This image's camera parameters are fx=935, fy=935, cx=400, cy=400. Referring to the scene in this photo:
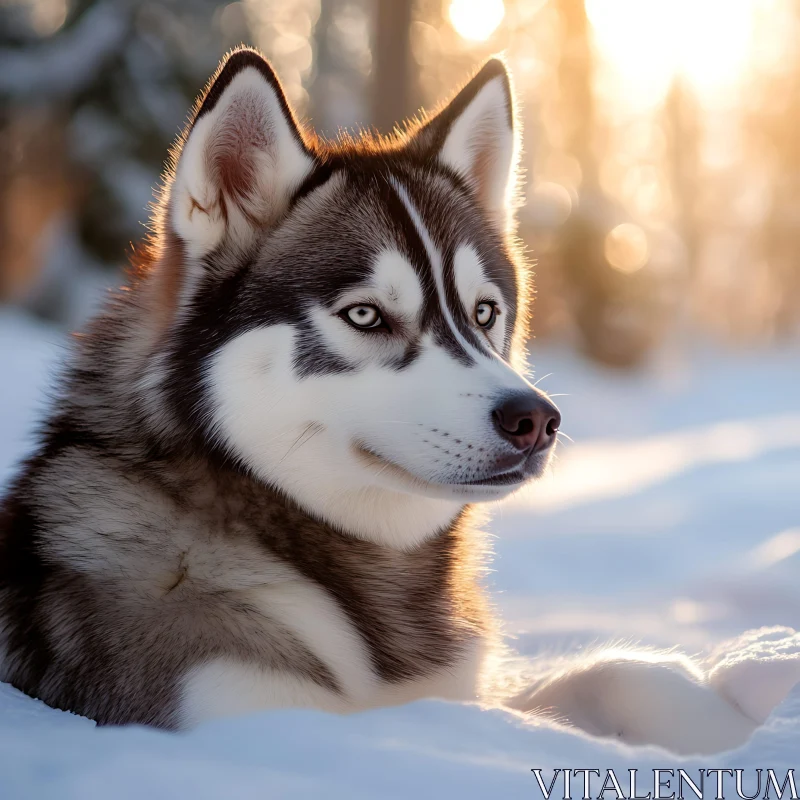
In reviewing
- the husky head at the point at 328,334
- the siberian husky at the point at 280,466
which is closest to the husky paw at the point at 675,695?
the siberian husky at the point at 280,466

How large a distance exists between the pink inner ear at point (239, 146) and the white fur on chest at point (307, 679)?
1.04m

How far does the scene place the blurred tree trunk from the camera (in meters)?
8.90

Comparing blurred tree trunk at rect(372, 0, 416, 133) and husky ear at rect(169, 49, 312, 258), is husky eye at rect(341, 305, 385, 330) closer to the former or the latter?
husky ear at rect(169, 49, 312, 258)

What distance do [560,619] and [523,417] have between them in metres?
1.88

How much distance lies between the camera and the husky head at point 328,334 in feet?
7.26

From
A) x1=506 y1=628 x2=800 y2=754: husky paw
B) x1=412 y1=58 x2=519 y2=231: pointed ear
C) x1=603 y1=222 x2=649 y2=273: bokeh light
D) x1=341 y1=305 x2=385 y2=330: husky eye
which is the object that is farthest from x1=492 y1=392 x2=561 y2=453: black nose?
x1=603 y1=222 x2=649 y2=273: bokeh light

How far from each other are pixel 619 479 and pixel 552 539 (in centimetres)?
230

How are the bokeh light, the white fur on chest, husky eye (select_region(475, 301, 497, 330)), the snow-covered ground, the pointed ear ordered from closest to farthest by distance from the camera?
the snow-covered ground
the white fur on chest
husky eye (select_region(475, 301, 497, 330))
the pointed ear
the bokeh light

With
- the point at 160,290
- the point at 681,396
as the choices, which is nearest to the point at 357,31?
the point at 681,396

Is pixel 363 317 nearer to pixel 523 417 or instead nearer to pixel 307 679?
pixel 523 417

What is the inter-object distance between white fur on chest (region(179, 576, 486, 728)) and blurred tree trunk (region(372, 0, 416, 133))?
7274 millimetres

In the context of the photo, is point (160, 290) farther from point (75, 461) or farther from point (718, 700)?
point (718, 700)

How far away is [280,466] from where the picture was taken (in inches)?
89.8

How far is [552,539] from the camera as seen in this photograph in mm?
5383
